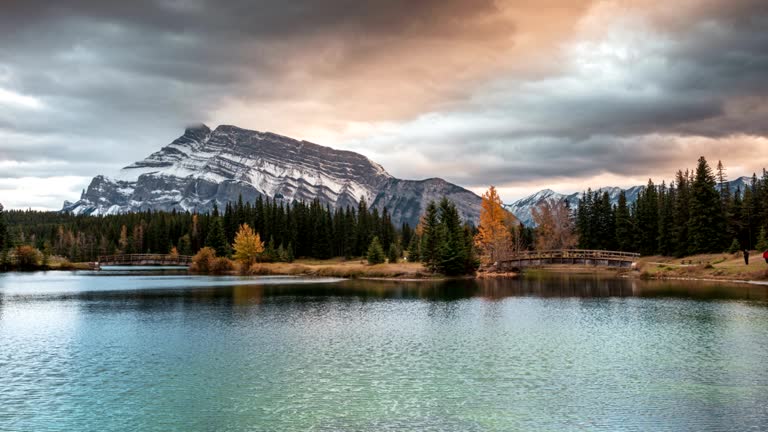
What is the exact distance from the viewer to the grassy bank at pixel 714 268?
83.9 metres

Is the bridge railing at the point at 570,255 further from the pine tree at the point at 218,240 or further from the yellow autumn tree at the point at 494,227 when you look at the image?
the pine tree at the point at 218,240

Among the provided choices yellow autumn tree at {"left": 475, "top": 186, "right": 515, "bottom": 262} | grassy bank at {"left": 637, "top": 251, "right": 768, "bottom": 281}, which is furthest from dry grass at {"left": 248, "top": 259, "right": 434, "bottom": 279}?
grassy bank at {"left": 637, "top": 251, "right": 768, "bottom": 281}

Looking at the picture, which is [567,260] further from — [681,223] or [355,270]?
[355,270]

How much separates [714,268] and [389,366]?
8013cm

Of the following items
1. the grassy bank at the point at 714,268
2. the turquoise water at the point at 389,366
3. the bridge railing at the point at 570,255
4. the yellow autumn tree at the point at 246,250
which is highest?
the yellow autumn tree at the point at 246,250

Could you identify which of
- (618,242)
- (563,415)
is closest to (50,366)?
(563,415)

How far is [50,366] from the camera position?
33.7m

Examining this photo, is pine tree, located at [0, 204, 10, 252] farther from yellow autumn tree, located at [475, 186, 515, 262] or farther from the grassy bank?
the grassy bank

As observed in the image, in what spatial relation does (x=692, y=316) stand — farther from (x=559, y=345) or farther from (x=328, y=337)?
(x=328, y=337)

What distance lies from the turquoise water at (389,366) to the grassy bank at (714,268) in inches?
839

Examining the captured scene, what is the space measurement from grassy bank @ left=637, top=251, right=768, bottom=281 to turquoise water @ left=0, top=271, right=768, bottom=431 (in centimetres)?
2131

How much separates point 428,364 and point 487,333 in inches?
473

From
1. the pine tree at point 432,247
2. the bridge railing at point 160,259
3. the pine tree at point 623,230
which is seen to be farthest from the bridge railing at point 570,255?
the bridge railing at point 160,259

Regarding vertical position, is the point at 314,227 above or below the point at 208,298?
above
